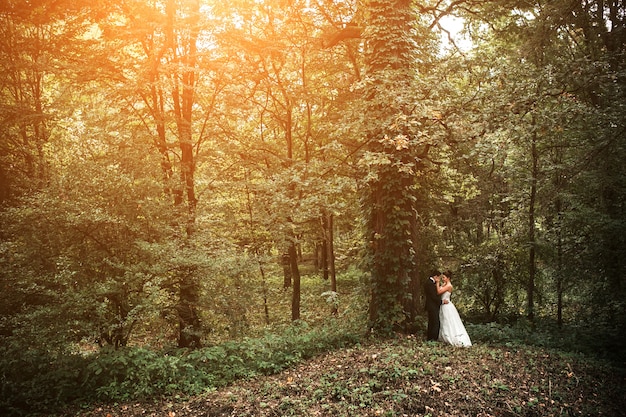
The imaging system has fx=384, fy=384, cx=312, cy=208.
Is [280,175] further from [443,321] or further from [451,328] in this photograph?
[451,328]

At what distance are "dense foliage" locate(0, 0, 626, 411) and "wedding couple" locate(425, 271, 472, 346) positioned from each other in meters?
0.64

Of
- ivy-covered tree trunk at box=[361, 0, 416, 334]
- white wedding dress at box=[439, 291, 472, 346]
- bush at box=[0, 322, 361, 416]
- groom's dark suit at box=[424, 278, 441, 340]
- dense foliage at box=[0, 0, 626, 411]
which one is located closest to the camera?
bush at box=[0, 322, 361, 416]

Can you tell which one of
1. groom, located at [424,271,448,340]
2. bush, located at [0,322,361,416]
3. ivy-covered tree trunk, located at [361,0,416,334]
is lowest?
bush, located at [0,322,361,416]

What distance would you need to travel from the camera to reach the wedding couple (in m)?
8.73

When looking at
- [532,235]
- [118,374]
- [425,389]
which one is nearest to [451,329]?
[425,389]

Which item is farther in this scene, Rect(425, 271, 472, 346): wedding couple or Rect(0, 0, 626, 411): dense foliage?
Rect(425, 271, 472, 346): wedding couple

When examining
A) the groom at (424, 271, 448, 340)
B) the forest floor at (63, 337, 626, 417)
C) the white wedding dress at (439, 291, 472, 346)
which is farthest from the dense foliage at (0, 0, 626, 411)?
the forest floor at (63, 337, 626, 417)

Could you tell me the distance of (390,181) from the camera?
371 inches

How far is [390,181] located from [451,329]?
3.71m

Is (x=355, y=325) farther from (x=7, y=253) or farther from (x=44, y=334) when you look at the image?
(x=7, y=253)

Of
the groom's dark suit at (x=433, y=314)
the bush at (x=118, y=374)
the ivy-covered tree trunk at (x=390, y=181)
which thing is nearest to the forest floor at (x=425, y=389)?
the bush at (x=118, y=374)

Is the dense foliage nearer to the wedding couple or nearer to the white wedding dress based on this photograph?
the wedding couple

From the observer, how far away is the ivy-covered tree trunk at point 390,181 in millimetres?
9023

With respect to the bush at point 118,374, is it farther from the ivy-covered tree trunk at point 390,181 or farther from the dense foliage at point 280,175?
the ivy-covered tree trunk at point 390,181
